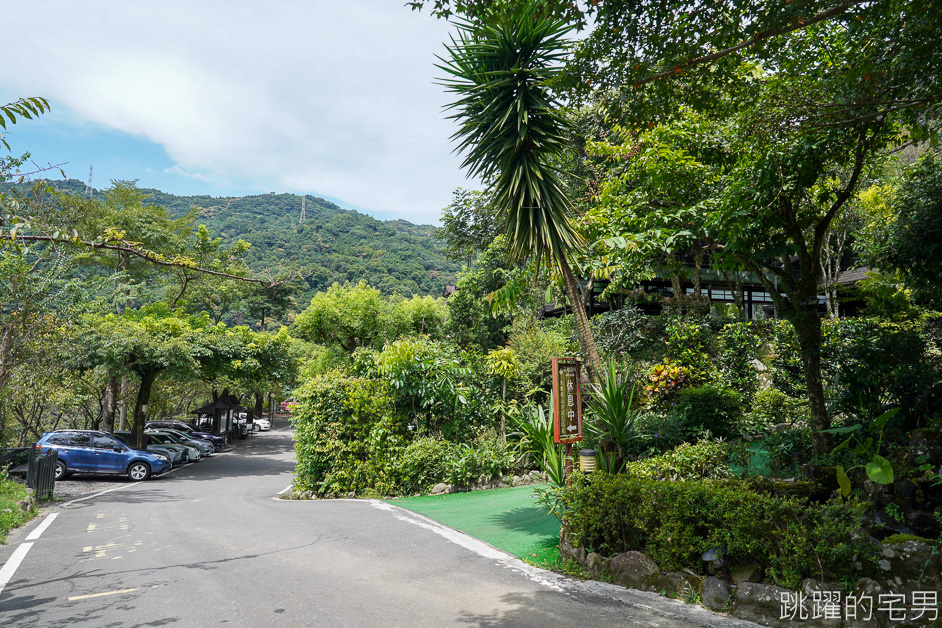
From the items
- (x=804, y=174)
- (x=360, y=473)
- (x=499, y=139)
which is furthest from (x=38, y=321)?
(x=804, y=174)

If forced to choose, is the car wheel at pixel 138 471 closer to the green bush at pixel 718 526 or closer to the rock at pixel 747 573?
the green bush at pixel 718 526

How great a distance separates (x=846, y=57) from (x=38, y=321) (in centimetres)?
1713

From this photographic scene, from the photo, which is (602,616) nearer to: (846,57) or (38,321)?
(846,57)

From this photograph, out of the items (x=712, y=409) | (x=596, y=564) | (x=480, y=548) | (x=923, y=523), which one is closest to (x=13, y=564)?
(x=480, y=548)

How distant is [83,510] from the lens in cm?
1100

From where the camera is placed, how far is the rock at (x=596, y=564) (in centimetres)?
535

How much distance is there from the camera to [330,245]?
71625 mm

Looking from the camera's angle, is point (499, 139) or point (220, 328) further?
point (220, 328)

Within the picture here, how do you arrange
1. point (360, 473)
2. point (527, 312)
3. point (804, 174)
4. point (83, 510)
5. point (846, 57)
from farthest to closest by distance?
point (527, 312) → point (360, 473) → point (83, 510) → point (804, 174) → point (846, 57)

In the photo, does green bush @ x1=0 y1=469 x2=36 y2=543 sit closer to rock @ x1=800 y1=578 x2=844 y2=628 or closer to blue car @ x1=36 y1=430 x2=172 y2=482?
blue car @ x1=36 y1=430 x2=172 y2=482

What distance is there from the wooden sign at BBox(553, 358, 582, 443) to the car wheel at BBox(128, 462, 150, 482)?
648 inches

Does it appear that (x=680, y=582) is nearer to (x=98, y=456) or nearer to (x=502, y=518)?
(x=502, y=518)

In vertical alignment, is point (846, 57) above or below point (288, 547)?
above

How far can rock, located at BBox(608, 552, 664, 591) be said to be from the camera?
496cm
